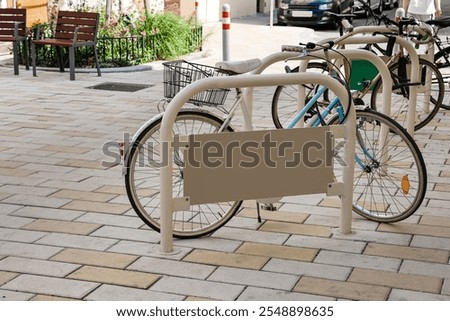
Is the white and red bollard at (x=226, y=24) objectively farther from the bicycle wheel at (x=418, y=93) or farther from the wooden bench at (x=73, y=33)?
the bicycle wheel at (x=418, y=93)

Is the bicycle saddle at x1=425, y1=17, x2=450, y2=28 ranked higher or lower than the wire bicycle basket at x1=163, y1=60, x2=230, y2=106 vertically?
higher

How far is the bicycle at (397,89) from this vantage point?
25.5ft

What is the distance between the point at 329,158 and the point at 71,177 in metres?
2.42

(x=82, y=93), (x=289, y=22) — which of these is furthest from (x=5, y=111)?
(x=289, y=22)

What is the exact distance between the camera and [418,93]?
9086 millimetres

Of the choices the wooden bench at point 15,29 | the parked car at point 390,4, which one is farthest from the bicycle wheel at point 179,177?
the parked car at point 390,4

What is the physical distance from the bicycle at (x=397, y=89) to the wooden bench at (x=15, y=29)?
437cm

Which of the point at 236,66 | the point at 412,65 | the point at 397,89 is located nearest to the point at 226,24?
the point at 397,89

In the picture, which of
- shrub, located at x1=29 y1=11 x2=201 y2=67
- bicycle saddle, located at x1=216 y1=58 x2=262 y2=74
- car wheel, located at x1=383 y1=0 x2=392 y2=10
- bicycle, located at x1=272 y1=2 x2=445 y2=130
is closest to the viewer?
bicycle saddle, located at x1=216 y1=58 x2=262 y2=74

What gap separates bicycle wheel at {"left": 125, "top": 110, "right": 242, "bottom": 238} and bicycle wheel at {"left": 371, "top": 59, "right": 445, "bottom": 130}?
98.5 inches

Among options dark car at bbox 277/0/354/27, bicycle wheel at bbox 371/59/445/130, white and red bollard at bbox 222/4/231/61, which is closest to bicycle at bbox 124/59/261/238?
bicycle wheel at bbox 371/59/445/130

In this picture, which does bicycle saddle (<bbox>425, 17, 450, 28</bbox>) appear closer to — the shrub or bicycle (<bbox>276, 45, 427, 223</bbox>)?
bicycle (<bbox>276, 45, 427, 223</bbox>)

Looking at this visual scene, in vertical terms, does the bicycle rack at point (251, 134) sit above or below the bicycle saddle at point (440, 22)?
below

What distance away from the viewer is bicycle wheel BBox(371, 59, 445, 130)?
796 centimetres
